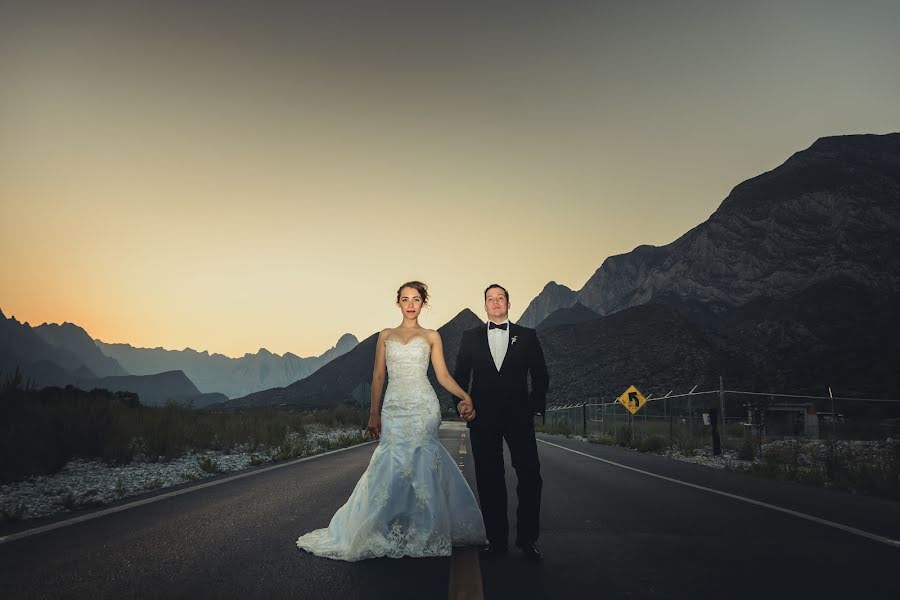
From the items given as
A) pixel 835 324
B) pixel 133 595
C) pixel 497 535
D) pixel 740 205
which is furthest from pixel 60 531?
pixel 740 205

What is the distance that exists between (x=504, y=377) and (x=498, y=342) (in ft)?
1.06

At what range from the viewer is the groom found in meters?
5.54

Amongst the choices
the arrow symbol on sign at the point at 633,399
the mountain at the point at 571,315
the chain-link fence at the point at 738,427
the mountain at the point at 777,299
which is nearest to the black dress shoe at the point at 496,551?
the chain-link fence at the point at 738,427

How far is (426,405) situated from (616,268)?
169 meters

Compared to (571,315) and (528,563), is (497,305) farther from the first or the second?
(571,315)

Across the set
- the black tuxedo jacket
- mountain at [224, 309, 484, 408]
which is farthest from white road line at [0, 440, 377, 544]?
mountain at [224, 309, 484, 408]

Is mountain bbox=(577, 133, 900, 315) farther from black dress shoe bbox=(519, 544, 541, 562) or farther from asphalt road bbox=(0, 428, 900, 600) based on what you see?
black dress shoe bbox=(519, 544, 541, 562)

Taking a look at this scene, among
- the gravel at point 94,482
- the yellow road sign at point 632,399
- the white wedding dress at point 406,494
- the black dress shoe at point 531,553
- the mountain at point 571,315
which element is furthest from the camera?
the mountain at point 571,315

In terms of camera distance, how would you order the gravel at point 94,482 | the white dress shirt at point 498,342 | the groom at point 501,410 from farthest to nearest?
the gravel at point 94,482
the white dress shirt at point 498,342
the groom at point 501,410

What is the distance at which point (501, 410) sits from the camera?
5.67 metres

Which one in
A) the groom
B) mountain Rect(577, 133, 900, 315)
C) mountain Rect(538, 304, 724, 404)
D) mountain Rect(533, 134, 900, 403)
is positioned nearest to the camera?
the groom

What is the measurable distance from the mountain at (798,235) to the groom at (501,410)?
103m

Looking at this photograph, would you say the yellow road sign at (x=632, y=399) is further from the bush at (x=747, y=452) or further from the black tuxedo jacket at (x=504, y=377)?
the black tuxedo jacket at (x=504, y=377)

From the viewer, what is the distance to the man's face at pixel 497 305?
5.75m
